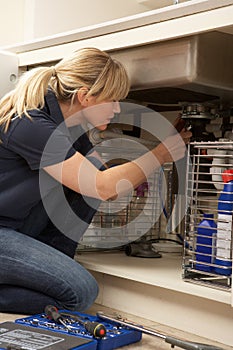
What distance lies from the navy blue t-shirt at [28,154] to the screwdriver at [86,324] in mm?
294

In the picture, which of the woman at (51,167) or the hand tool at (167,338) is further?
the woman at (51,167)

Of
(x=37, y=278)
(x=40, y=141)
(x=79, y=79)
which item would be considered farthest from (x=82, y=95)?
(x=37, y=278)

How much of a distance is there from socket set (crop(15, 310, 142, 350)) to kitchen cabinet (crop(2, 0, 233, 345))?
15 cm

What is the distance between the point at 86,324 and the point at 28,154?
0.43m

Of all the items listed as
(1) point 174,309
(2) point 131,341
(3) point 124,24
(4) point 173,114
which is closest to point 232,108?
(4) point 173,114

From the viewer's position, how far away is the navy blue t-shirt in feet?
4.21

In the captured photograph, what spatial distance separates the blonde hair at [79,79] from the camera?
1.38 meters

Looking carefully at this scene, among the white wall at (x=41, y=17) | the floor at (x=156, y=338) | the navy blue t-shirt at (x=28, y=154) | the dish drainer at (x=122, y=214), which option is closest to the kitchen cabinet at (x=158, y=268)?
the floor at (x=156, y=338)

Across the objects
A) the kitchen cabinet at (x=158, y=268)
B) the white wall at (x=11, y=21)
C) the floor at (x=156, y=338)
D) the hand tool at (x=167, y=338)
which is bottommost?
the floor at (x=156, y=338)

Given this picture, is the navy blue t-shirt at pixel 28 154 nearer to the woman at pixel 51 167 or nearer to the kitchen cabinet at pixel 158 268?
the woman at pixel 51 167

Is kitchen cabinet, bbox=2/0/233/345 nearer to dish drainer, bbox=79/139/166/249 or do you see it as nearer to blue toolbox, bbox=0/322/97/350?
dish drainer, bbox=79/139/166/249

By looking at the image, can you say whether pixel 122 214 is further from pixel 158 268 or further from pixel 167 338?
pixel 167 338

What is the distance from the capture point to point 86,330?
1.12 meters

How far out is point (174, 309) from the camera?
127 cm
